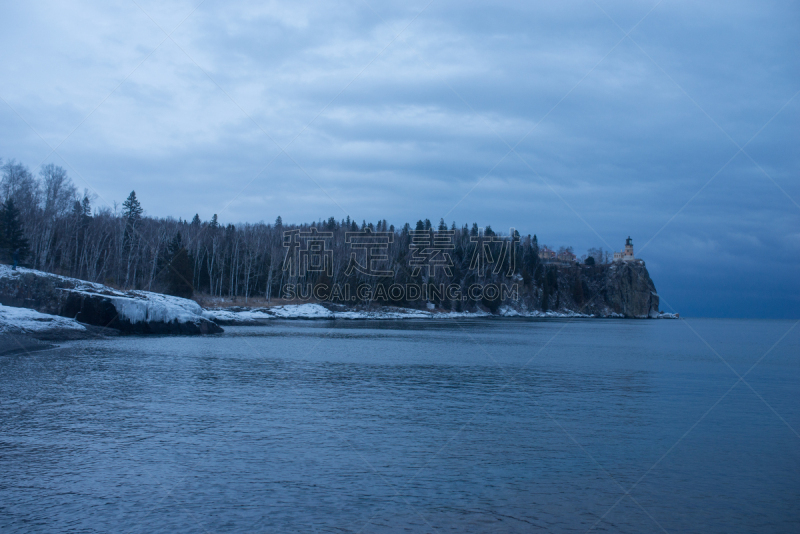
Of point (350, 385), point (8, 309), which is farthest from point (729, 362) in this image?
point (8, 309)

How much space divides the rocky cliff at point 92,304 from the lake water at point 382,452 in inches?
662

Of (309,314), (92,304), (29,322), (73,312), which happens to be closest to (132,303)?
(92,304)

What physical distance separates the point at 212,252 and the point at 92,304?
66618 mm

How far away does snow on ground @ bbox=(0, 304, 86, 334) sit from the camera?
1508 inches

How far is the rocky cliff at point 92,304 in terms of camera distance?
44219 mm

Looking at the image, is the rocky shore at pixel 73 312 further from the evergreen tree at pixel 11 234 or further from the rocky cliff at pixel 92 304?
the evergreen tree at pixel 11 234

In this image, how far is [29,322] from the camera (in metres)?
40.7

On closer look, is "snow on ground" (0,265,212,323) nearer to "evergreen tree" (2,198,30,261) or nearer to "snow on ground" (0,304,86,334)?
"snow on ground" (0,304,86,334)

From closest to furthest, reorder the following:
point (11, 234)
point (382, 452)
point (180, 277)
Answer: point (382, 452) < point (11, 234) < point (180, 277)

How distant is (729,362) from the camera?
45125 mm

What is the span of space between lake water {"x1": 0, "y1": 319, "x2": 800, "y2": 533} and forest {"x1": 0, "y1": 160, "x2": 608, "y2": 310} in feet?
161

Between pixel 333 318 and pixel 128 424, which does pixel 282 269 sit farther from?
pixel 128 424

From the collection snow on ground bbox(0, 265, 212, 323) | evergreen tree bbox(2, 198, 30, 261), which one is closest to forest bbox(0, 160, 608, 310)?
evergreen tree bbox(2, 198, 30, 261)

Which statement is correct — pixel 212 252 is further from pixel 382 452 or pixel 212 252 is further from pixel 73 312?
pixel 382 452
